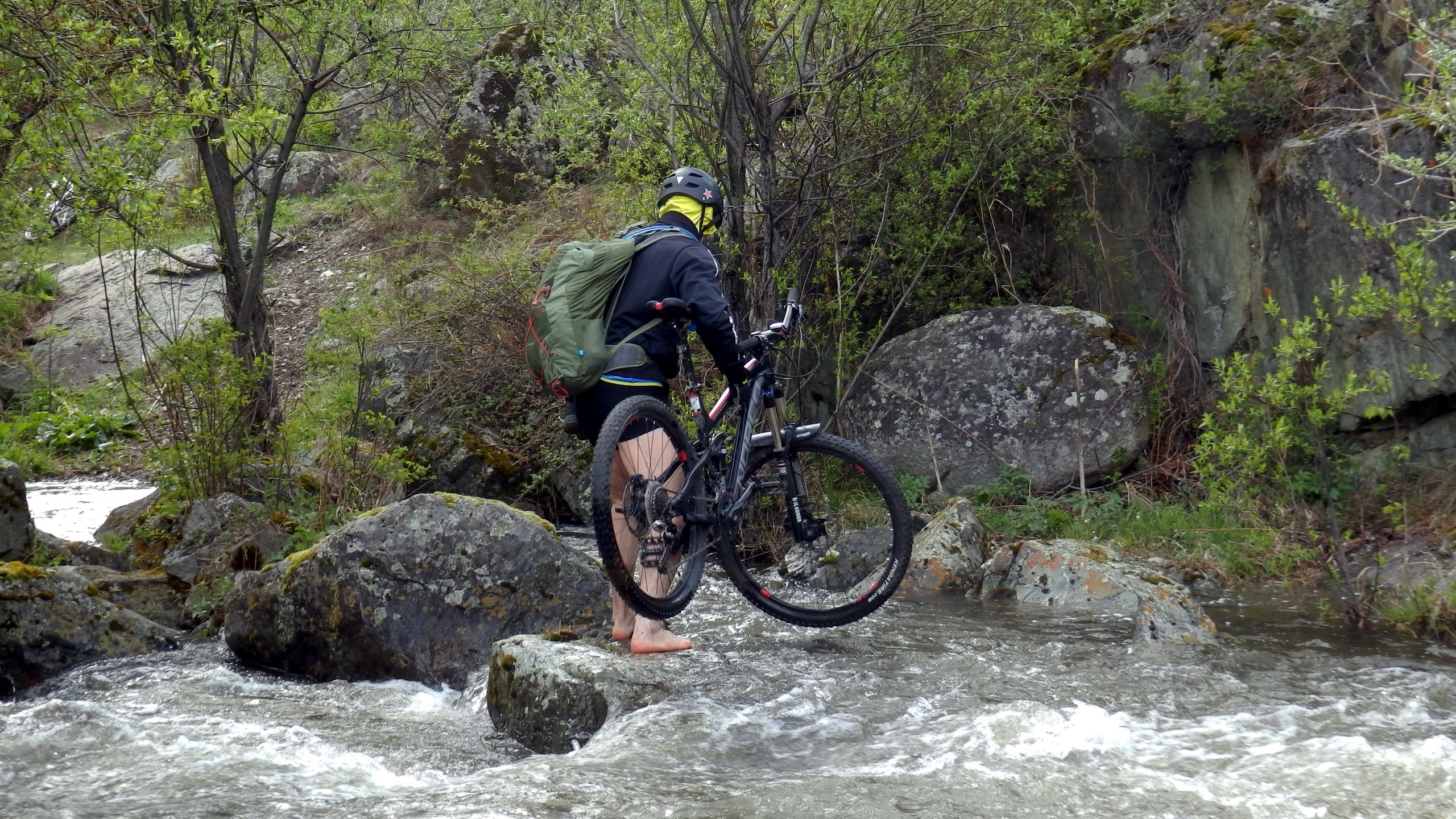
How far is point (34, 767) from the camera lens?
4.55 metres

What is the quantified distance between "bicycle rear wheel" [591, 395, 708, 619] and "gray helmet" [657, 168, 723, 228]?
1.08 metres

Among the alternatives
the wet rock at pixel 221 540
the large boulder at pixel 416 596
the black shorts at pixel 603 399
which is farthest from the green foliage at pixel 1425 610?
the wet rock at pixel 221 540

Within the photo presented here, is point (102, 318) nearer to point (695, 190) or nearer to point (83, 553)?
point (83, 553)

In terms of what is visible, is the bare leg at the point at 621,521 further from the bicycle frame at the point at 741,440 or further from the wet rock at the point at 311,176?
the wet rock at the point at 311,176

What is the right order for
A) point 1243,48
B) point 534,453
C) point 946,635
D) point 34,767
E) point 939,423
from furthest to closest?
point 534,453, point 939,423, point 1243,48, point 946,635, point 34,767

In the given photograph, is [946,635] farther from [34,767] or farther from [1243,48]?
[1243,48]

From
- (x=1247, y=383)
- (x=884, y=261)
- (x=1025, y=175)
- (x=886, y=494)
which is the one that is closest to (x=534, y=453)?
(x=884, y=261)

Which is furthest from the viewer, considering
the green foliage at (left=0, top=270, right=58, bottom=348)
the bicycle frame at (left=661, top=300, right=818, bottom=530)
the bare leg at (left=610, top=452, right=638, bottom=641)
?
the green foliage at (left=0, top=270, right=58, bottom=348)

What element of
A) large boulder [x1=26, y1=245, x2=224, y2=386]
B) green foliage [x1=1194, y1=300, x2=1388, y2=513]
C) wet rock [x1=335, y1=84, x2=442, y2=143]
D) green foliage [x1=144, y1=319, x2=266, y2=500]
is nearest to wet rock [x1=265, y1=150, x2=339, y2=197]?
wet rock [x1=335, y1=84, x2=442, y2=143]

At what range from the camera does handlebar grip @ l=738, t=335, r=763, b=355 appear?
18.7 ft

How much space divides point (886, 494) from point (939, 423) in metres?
3.87

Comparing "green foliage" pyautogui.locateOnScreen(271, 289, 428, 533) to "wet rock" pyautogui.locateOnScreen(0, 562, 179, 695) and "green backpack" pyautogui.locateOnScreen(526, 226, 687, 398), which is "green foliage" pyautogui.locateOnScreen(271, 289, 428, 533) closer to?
"wet rock" pyautogui.locateOnScreen(0, 562, 179, 695)

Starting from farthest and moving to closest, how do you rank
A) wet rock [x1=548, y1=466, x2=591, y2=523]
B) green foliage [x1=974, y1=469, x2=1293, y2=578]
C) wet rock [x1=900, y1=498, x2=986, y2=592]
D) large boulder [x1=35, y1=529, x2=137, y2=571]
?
wet rock [x1=548, y1=466, x2=591, y2=523], large boulder [x1=35, y1=529, x2=137, y2=571], wet rock [x1=900, y1=498, x2=986, y2=592], green foliage [x1=974, y1=469, x2=1293, y2=578]

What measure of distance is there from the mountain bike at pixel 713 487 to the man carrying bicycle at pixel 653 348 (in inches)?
0.5
